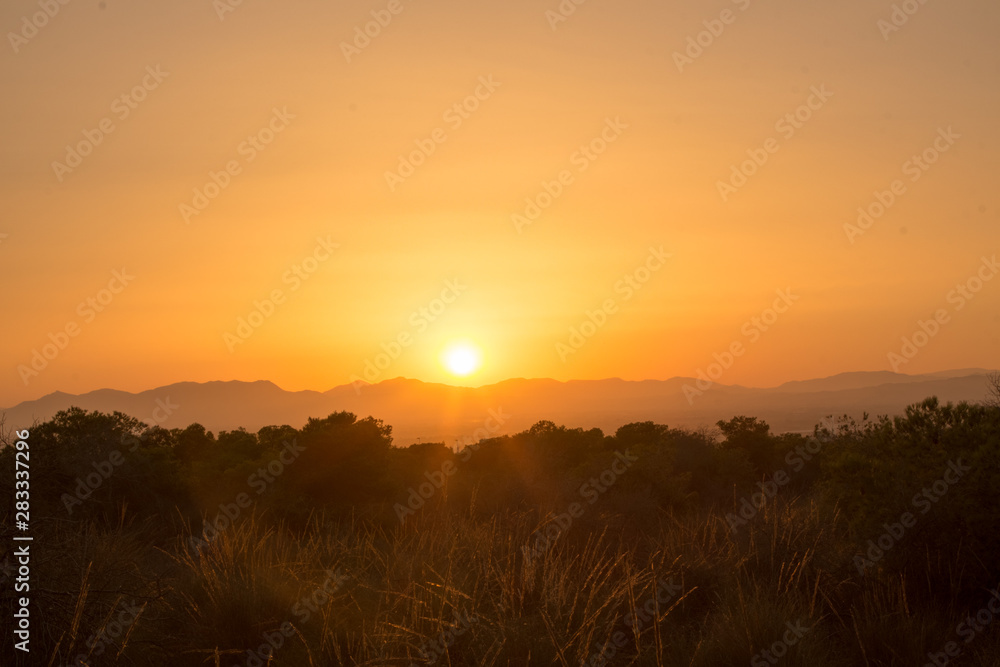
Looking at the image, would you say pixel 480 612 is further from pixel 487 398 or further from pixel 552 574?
pixel 487 398

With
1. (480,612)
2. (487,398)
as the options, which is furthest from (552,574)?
(487,398)

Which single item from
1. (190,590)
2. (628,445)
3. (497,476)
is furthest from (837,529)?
(628,445)

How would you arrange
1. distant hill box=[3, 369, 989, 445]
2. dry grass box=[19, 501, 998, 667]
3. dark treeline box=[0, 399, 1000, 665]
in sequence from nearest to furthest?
dry grass box=[19, 501, 998, 667] < dark treeline box=[0, 399, 1000, 665] < distant hill box=[3, 369, 989, 445]

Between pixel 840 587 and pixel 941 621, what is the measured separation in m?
1.18

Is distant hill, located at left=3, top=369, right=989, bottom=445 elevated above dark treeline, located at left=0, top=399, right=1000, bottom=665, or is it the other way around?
distant hill, located at left=3, top=369, right=989, bottom=445

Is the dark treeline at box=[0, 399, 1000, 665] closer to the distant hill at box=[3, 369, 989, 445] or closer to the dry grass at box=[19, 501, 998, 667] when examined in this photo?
the dry grass at box=[19, 501, 998, 667]

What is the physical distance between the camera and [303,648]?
6.31 m

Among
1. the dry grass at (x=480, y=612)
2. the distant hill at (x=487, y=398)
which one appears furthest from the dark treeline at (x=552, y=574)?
the distant hill at (x=487, y=398)

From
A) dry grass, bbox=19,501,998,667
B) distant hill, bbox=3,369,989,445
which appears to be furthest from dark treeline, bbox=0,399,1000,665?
distant hill, bbox=3,369,989,445

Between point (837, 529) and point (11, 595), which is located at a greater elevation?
point (11, 595)

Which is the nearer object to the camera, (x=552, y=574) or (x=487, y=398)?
(x=552, y=574)

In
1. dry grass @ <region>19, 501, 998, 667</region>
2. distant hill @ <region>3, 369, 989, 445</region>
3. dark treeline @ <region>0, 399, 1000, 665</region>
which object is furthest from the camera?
distant hill @ <region>3, 369, 989, 445</region>

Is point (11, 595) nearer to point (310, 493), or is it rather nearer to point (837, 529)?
point (837, 529)

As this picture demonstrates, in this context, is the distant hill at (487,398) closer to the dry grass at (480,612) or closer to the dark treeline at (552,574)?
the dark treeline at (552,574)
